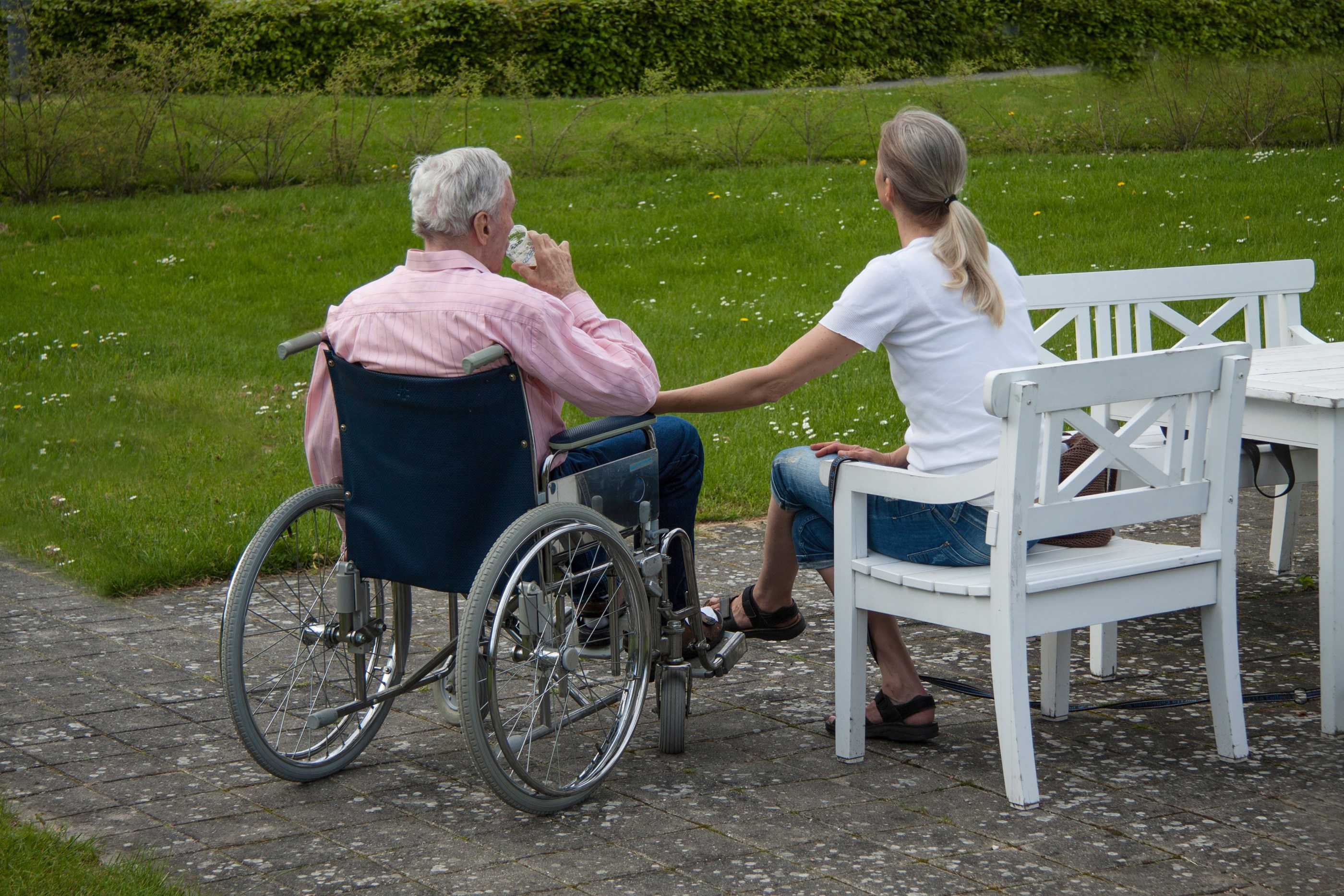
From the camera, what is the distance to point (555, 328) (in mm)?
3402

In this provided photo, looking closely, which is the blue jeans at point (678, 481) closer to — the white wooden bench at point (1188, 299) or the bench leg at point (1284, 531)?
the white wooden bench at point (1188, 299)

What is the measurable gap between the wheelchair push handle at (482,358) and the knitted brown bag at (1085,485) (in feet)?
4.36

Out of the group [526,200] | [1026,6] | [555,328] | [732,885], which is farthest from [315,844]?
[1026,6]

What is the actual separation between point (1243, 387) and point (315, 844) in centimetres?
244

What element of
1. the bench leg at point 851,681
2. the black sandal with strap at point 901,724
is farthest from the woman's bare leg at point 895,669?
the bench leg at point 851,681

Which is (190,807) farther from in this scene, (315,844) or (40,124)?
(40,124)

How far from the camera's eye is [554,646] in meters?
3.51

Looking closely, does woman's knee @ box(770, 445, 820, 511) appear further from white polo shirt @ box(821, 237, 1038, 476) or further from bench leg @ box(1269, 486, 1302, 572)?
bench leg @ box(1269, 486, 1302, 572)

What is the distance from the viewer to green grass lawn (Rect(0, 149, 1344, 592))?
22.5 ft

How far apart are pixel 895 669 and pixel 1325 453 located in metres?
1.27

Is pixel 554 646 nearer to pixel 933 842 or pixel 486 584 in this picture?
pixel 486 584

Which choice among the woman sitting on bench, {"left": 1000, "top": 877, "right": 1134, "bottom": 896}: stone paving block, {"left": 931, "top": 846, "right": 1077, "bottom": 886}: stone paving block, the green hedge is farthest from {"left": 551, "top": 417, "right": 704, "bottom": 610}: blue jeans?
the green hedge

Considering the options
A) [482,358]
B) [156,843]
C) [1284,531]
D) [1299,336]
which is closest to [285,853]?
[156,843]

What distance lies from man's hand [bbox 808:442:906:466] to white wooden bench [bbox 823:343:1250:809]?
0.34ft
